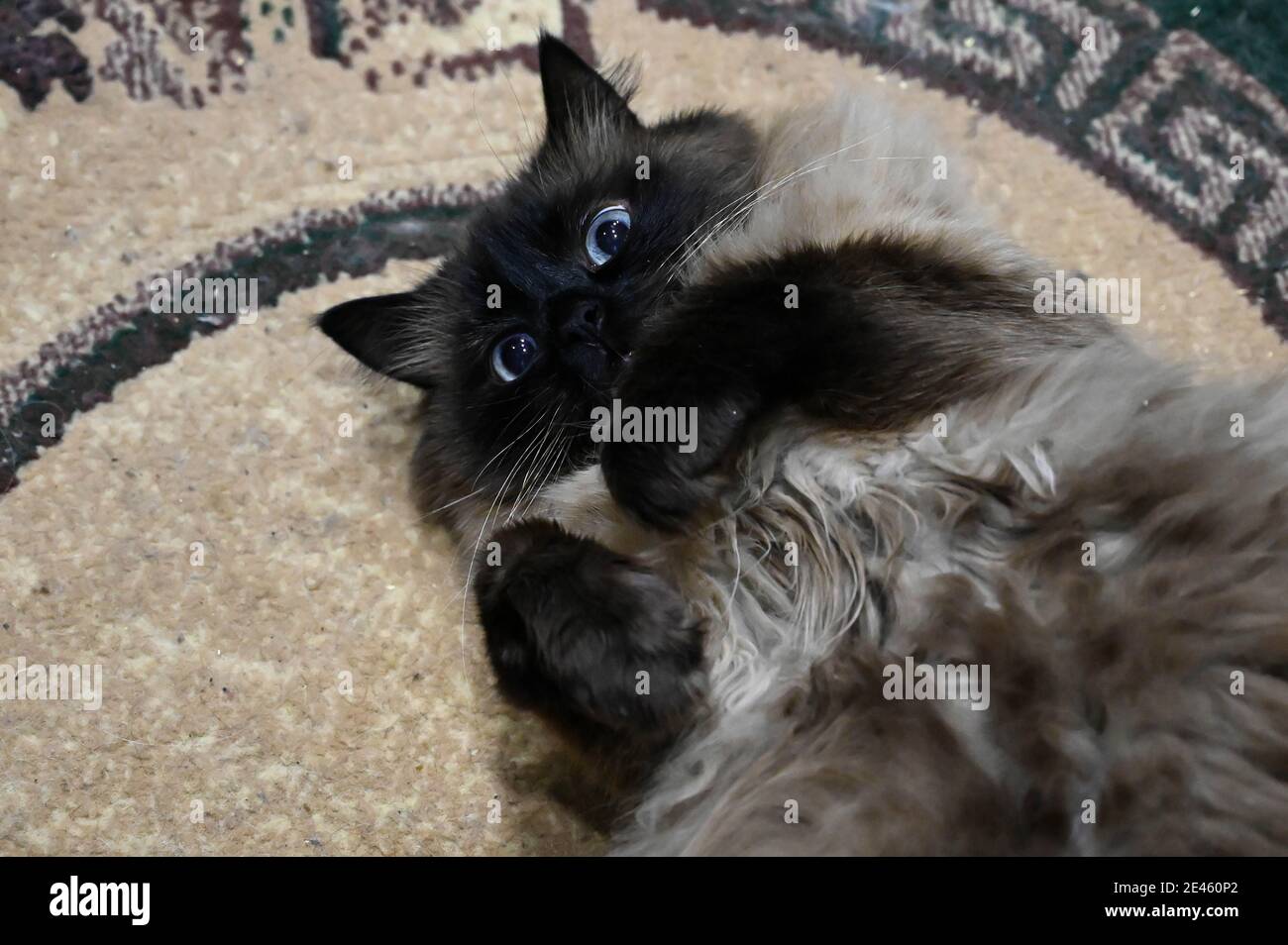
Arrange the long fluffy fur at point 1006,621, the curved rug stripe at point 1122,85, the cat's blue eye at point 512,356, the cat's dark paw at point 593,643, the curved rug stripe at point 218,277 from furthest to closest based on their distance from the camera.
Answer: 1. the curved rug stripe at point 1122,85
2. the curved rug stripe at point 218,277
3. the cat's blue eye at point 512,356
4. the cat's dark paw at point 593,643
5. the long fluffy fur at point 1006,621

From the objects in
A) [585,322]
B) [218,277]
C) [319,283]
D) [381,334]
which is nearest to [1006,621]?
[585,322]

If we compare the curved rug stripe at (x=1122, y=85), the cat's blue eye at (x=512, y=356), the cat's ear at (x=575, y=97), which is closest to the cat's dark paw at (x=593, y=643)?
the cat's blue eye at (x=512, y=356)

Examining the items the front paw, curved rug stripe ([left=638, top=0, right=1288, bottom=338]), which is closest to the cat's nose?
the front paw

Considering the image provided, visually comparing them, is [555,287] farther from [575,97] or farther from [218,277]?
[218,277]

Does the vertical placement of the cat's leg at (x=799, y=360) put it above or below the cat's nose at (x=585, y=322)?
above

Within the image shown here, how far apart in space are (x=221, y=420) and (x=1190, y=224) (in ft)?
5.64

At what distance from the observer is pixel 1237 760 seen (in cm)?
101

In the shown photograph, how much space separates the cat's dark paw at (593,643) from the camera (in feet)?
3.84

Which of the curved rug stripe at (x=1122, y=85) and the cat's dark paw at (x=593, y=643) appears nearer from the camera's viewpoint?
the cat's dark paw at (x=593, y=643)

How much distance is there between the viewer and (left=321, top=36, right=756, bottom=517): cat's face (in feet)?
4.98

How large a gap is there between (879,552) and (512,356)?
665mm

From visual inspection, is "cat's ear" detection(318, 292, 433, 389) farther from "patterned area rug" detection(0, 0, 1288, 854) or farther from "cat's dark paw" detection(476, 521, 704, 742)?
"cat's dark paw" detection(476, 521, 704, 742)

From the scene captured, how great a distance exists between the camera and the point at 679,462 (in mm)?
1235

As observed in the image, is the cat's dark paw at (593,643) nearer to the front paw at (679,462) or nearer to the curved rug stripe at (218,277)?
the front paw at (679,462)
